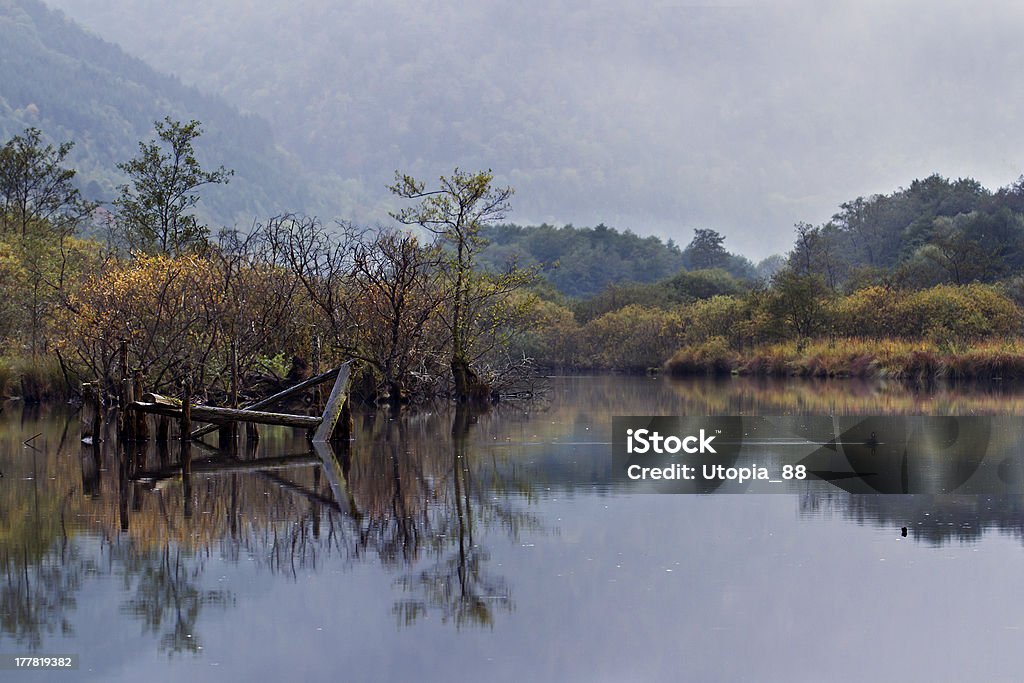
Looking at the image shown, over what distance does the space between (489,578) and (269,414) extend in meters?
9.92

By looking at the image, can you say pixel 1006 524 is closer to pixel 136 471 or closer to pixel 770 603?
pixel 770 603

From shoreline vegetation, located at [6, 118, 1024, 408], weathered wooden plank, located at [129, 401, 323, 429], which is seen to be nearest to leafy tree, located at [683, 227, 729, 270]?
shoreline vegetation, located at [6, 118, 1024, 408]

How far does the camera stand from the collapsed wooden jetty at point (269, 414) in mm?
18734

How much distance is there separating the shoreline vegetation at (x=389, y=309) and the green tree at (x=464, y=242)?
7 cm

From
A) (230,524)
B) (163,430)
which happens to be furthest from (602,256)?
(230,524)

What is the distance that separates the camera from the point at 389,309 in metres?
30.9

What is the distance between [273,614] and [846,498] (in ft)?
22.9

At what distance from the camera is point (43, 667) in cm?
715

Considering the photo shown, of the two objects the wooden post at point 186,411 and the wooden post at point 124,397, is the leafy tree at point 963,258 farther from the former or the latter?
the wooden post at point 186,411

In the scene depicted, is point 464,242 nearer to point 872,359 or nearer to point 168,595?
point 872,359

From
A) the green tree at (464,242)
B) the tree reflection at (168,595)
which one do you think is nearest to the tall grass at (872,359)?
the green tree at (464,242)

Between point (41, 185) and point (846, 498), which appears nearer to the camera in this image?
point (846, 498)

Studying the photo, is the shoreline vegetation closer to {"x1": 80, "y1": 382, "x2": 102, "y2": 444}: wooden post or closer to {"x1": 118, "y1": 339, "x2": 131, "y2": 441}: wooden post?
{"x1": 118, "y1": 339, "x2": 131, "y2": 441}: wooden post

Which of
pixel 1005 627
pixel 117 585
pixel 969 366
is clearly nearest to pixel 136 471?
pixel 117 585
